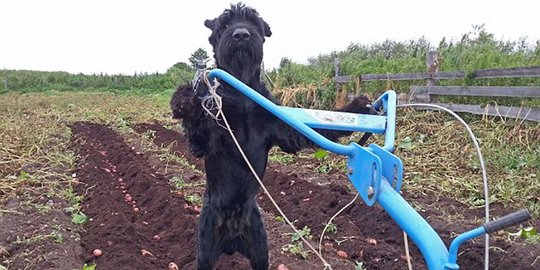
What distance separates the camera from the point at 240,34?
9.84 ft

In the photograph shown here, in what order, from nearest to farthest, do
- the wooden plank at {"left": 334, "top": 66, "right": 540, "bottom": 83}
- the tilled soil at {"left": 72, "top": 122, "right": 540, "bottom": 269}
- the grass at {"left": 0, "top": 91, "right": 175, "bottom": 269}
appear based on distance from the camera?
the tilled soil at {"left": 72, "top": 122, "right": 540, "bottom": 269}
the grass at {"left": 0, "top": 91, "right": 175, "bottom": 269}
the wooden plank at {"left": 334, "top": 66, "right": 540, "bottom": 83}

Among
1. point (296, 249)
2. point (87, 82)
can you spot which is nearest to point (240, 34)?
point (296, 249)

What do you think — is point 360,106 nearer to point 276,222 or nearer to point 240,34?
point 240,34

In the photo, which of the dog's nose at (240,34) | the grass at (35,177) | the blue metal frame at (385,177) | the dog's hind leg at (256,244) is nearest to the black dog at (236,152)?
the dog's hind leg at (256,244)

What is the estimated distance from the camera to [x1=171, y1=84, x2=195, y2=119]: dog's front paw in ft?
9.67

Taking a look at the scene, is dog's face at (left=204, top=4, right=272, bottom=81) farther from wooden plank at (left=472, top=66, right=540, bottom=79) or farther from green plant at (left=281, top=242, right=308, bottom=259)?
wooden plank at (left=472, top=66, right=540, bottom=79)

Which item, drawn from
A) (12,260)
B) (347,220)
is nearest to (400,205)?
(12,260)

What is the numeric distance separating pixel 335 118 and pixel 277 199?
4.44 m

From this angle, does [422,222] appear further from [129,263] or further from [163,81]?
[163,81]

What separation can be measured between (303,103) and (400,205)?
486 inches

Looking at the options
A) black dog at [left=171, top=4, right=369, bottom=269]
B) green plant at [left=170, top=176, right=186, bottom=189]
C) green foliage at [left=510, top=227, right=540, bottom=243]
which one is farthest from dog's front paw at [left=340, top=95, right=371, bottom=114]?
green plant at [left=170, top=176, right=186, bottom=189]

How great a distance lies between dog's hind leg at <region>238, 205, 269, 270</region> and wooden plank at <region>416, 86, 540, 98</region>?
5.88m

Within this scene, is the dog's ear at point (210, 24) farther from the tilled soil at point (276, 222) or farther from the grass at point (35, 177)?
the grass at point (35, 177)

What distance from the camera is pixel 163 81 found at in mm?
36719
